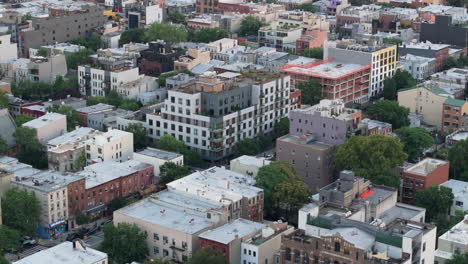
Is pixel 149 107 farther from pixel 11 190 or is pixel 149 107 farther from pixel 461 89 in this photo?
pixel 461 89

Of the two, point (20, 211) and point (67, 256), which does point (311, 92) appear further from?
point (67, 256)

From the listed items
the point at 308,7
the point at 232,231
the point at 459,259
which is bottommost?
the point at 459,259

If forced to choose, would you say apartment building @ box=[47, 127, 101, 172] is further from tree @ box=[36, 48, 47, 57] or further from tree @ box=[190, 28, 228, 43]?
tree @ box=[190, 28, 228, 43]

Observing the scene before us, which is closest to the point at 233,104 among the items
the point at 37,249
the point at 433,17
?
the point at 37,249

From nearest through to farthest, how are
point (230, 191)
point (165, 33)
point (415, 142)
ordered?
point (230, 191)
point (415, 142)
point (165, 33)

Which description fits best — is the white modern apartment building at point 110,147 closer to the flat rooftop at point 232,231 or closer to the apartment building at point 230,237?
the flat rooftop at point 232,231

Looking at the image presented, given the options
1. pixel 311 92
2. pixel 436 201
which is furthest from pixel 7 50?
pixel 436 201

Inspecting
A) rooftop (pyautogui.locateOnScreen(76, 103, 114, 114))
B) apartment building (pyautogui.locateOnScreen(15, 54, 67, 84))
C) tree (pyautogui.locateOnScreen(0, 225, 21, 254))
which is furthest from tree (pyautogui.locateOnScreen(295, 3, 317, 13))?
tree (pyautogui.locateOnScreen(0, 225, 21, 254))
